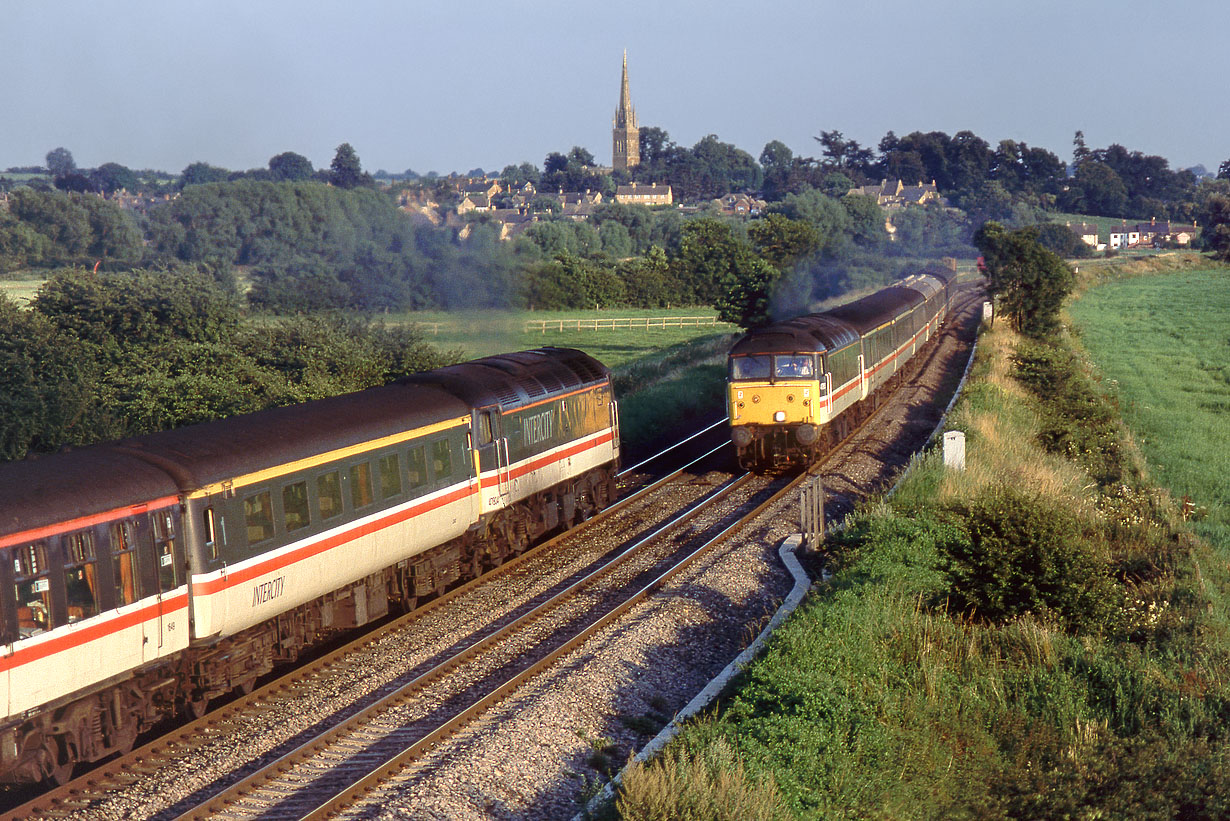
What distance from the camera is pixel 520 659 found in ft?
42.4

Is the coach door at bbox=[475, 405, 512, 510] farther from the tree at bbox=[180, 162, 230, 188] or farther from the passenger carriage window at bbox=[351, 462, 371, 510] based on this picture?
the tree at bbox=[180, 162, 230, 188]

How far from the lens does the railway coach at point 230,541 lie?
363 inches

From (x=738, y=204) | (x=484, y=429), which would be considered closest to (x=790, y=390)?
(x=484, y=429)

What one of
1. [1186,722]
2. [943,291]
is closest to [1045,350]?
[943,291]

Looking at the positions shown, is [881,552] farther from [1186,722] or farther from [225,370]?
[225,370]

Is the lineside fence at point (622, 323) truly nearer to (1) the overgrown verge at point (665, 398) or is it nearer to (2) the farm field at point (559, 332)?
(2) the farm field at point (559, 332)

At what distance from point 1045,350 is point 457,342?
19111 mm

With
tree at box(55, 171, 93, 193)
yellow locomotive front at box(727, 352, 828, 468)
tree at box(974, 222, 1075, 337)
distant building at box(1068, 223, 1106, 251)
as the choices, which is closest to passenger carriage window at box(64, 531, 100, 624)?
yellow locomotive front at box(727, 352, 828, 468)

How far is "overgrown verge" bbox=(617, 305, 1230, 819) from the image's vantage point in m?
9.59

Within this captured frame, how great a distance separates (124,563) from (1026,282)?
44749mm

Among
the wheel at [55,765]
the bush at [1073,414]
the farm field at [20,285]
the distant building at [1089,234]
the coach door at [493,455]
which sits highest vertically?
the farm field at [20,285]

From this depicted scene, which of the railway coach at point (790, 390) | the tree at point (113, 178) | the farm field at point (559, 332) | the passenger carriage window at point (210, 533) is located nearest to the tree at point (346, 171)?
the farm field at point (559, 332)

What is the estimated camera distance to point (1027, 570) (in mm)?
15328

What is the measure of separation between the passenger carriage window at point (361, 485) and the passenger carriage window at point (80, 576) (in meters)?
3.91
